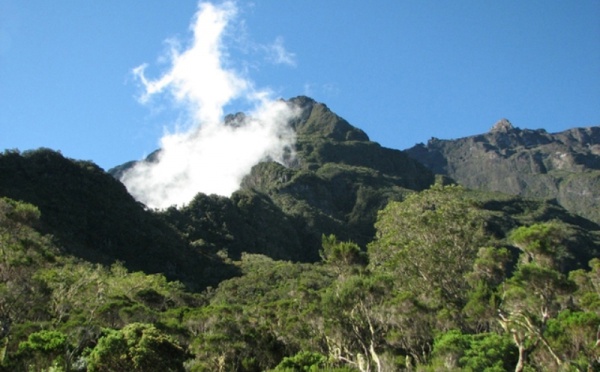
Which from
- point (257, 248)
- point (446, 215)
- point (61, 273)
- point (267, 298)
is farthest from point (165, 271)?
point (446, 215)

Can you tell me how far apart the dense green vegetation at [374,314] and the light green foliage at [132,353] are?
0.23 ft

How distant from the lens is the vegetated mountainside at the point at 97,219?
327ft

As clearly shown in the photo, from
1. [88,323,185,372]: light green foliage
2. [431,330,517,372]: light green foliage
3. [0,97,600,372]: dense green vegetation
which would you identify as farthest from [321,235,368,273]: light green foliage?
[88,323,185,372]: light green foliage

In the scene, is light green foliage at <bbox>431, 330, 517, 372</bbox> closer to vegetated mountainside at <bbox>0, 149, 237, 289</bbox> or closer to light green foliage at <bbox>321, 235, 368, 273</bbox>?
light green foliage at <bbox>321, 235, 368, 273</bbox>

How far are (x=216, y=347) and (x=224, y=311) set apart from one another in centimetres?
910

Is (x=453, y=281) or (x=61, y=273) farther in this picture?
(x=61, y=273)

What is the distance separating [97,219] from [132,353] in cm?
9073

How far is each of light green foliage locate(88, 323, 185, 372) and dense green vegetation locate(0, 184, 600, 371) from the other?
69 mm

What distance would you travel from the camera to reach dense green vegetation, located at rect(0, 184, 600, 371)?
2384 centimetres

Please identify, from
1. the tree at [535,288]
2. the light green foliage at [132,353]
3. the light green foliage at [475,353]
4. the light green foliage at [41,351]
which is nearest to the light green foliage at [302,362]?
the light green foliage at [475,353]

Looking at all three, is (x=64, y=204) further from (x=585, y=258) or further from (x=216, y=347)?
(x=585, y=258)

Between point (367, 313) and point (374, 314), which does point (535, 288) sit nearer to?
point (367, 313)

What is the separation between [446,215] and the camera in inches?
1689

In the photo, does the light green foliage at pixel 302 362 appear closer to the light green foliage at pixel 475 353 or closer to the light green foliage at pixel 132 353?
the light green foliage at pixel 475 353
